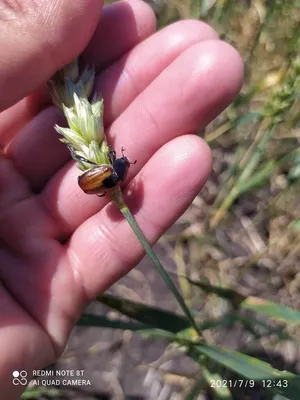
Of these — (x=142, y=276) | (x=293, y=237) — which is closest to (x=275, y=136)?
(x=293, y=237)

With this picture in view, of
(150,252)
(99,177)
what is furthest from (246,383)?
(99,177)

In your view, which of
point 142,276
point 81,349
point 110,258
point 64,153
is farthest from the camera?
point 142,276

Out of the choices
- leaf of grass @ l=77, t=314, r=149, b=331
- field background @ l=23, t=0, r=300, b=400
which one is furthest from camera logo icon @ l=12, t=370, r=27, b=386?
field background @ l=23, t=0, r=300, b=400

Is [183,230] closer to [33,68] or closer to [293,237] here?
[293,237]

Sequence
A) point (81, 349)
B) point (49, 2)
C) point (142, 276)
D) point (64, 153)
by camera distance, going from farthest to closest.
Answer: point (142, 276) < point (81, 349) < point (64, 153) < point (49, 2)

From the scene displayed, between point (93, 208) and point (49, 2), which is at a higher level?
point (49, 2)
